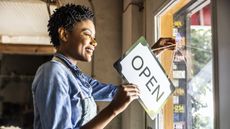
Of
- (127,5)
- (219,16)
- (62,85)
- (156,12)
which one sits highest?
(127,5)

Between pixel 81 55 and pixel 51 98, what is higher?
pixel 81 55

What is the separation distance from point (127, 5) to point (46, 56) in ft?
4.46

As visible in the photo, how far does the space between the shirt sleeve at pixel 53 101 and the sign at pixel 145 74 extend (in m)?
0.27

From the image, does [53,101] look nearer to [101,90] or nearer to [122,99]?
[122,99]

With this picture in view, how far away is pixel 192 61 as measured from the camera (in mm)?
1736

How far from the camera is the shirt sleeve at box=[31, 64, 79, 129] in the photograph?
3.18 ft

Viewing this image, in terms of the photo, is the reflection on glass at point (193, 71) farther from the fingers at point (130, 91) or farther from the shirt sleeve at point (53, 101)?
the shirt sleeve at point (53, 101)

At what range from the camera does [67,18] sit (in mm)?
1160

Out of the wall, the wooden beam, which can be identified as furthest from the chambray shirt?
the wooden beam

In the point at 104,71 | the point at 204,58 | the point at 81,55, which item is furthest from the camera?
the point at 104,71

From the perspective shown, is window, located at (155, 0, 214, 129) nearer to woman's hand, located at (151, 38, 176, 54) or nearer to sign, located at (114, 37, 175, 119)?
woman's hand, located at (151, 38, 176, 54)

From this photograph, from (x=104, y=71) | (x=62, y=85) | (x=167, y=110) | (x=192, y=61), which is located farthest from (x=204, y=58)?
(x=104, y=71)

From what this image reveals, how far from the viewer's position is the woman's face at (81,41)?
44.5 inches

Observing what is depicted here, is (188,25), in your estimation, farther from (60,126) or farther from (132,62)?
(60,126)
